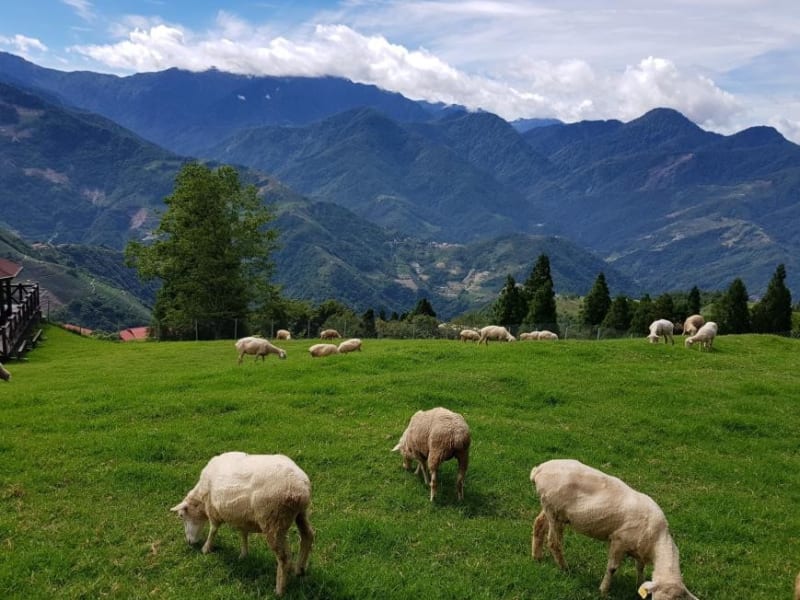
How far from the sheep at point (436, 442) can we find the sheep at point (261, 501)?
4300mm

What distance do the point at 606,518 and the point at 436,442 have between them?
4.44 m

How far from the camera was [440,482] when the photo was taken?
14.9 metres

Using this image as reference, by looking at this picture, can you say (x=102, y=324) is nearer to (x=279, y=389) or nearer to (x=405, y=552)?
(x=279, y=389)

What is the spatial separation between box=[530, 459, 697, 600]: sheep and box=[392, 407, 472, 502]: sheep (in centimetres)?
253

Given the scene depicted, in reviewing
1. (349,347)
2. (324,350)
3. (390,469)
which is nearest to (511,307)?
(349,347)

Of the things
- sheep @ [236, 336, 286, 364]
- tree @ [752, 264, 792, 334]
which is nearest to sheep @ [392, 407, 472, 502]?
sheep @ [236, 336, 286, 364]

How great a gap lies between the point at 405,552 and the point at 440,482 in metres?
3.40

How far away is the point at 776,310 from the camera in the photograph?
7931 cm

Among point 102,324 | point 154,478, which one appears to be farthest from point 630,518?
Answer: point 102,324

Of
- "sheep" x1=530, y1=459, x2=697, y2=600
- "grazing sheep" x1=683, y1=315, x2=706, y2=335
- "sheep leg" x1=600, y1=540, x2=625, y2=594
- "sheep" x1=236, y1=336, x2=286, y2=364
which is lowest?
"sheep leg" x1=600, y1=540, x2=625, y2=594

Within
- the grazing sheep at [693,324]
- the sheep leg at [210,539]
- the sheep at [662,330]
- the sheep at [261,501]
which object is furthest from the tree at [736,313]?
the sheep leg at [210,539]

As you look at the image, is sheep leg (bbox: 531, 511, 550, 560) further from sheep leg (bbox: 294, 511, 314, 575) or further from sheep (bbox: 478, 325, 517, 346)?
sheep (bbox: 478, 325, 517, 346)

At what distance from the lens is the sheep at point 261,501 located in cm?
984

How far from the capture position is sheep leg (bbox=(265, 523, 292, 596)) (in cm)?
984
